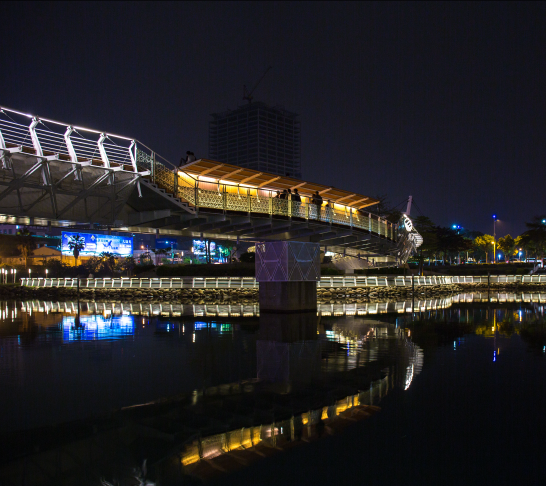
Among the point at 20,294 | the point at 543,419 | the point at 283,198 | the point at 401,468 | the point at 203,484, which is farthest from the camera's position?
the point at 20,294

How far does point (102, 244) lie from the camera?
6569 centimetres

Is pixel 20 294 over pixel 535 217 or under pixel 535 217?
under

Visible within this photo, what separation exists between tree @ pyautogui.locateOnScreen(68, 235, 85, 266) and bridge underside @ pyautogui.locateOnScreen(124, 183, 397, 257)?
49.2 metres

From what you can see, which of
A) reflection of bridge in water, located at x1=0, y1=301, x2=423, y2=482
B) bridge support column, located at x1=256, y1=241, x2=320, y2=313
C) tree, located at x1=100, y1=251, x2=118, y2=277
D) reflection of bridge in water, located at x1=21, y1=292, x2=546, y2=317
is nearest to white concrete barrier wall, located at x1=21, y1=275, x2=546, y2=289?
reflection of bridge in water, located at x1=21, y1=292, x2=546, y2=317

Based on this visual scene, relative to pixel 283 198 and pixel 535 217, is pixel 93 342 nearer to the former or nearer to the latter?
pixel 283 198

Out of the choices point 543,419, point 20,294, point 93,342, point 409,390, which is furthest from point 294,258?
point 20,294

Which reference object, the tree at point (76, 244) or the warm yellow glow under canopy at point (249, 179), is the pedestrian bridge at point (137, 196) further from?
the tree at point (76, 244)

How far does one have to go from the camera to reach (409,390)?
29.2ft

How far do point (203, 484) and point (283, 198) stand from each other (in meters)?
18.4

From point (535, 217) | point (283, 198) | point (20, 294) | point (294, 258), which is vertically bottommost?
point (20, 294)

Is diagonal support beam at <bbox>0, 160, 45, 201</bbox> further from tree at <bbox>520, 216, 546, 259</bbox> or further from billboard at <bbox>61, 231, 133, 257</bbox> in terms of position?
tree at <bbox>520, 216, 546, 259</bbox>

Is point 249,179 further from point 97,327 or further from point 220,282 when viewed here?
point 220,282

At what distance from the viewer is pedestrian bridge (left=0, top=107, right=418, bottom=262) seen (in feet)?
48.4

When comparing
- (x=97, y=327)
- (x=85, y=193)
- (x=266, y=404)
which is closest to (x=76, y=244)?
(x=97, y=327)
